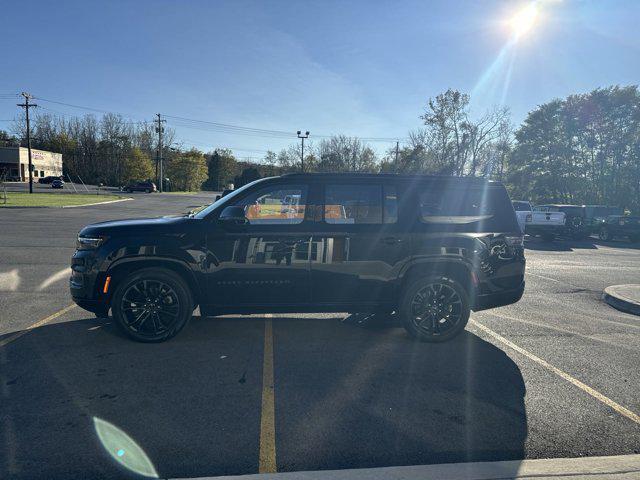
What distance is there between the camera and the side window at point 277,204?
4.75m

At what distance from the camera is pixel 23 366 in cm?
397

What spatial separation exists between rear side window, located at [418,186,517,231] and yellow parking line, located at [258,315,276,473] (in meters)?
2.49

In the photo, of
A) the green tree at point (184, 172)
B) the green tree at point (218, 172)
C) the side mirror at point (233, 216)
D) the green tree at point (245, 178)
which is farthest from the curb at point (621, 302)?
the green tree at point (218, 172)

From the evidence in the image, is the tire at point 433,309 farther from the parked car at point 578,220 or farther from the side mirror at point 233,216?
the parked car at point 578,220

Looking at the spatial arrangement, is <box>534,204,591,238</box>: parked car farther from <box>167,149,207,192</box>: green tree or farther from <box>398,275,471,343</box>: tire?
<box>167,149,207,192</box>: green tree

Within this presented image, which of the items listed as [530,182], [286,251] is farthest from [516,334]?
[530,182]

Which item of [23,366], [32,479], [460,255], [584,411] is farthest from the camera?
[460,255]

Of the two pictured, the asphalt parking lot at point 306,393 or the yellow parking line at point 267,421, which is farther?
the asphalt parking lot at point 306,393

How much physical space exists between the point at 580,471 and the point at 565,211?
20.7 m

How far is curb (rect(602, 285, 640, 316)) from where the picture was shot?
6.67m

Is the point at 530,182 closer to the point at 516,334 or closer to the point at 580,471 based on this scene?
the point at 516,334

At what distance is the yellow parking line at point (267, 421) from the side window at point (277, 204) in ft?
5.06

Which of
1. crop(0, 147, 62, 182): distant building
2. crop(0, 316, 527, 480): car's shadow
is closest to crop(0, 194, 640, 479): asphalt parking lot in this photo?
crop(0, 316, 527, 480): car's shadow

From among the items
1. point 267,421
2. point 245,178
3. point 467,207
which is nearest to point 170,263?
point 267,421
